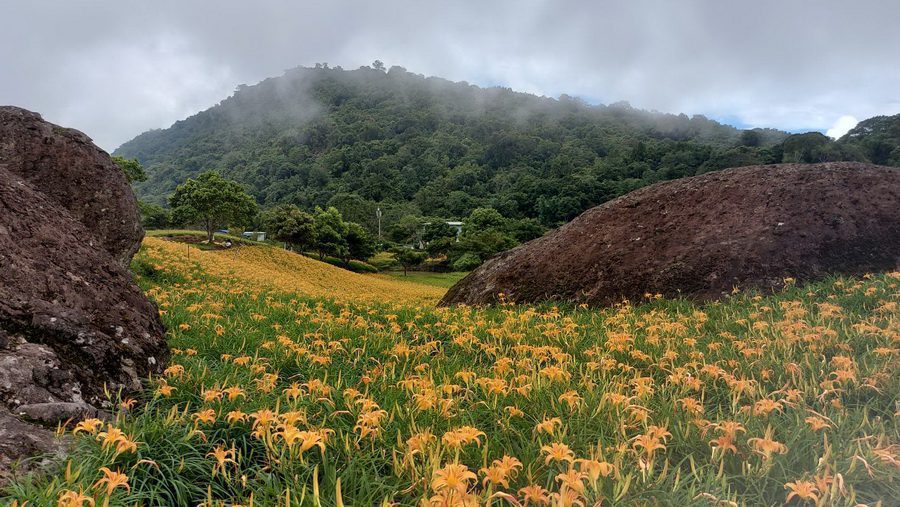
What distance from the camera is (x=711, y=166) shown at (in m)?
58.5

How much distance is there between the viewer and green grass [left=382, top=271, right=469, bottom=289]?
1478 inches

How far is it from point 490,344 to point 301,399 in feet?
6.67

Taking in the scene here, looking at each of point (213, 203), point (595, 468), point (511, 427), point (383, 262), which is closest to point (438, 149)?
point (383, 262)

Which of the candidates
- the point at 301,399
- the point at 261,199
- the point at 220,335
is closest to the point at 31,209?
the point at 220,335

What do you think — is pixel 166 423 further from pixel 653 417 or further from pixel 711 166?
pixel 711 166

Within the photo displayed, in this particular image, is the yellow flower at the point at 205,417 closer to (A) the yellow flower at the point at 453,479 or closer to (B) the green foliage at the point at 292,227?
(A) the yellow flower at the point at 453,479

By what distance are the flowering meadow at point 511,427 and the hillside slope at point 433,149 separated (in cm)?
5674

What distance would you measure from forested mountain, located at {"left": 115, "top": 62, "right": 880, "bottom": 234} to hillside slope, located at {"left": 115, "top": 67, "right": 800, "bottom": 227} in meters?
0.33

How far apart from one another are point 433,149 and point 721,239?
92447 mm

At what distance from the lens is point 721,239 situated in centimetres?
738

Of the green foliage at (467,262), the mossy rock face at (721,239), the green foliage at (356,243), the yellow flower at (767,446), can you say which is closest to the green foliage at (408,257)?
the green foliage at (356,243)

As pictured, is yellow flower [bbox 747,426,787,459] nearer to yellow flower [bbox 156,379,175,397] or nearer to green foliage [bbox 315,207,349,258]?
yellow flower [bbox 156,379,175,397]

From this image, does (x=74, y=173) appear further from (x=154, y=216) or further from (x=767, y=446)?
(x=154, y=216)

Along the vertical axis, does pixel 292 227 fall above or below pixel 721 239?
above
